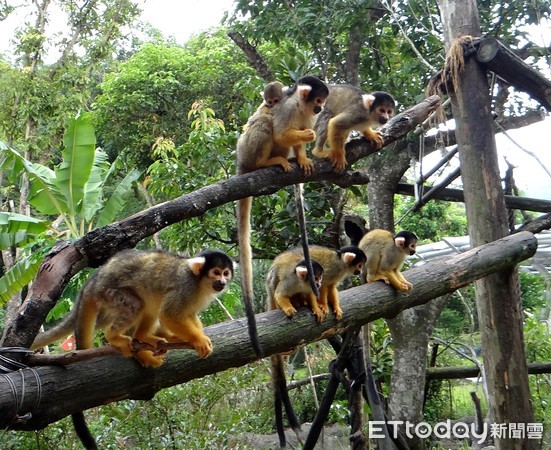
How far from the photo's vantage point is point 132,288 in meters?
2.74

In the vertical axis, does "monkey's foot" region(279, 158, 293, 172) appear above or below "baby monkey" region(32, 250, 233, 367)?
above

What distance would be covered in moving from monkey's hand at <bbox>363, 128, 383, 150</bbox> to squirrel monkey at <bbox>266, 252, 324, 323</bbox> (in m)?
0.94

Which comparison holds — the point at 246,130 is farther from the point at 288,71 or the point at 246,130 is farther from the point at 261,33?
the point at 261,33

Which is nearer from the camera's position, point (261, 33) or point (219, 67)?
point (261, 33)

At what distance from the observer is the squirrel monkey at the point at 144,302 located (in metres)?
2.63

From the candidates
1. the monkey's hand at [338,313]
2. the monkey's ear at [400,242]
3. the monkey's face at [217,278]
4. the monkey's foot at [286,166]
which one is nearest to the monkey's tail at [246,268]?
the monkey's face at [217,278]

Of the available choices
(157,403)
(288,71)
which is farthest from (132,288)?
(288,71)

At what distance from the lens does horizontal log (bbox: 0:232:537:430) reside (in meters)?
2.21

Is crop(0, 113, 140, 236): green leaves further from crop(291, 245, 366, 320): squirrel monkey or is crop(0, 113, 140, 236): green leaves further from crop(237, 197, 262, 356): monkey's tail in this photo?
crop(291, 245, 366, 320): squirrel monkey

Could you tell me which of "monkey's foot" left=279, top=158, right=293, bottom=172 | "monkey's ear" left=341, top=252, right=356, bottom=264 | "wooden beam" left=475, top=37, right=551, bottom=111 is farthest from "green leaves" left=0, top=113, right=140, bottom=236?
"wooden beam" left=475, top=37, right=551, bottom=111

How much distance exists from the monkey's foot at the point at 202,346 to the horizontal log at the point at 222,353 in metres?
0.04

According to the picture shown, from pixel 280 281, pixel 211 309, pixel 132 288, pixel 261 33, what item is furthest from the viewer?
pixel 211 309

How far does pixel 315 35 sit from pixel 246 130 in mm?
2671

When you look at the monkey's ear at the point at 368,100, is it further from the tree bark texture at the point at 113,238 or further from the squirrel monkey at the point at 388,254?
the squirrel monkey at the point at 388,254
